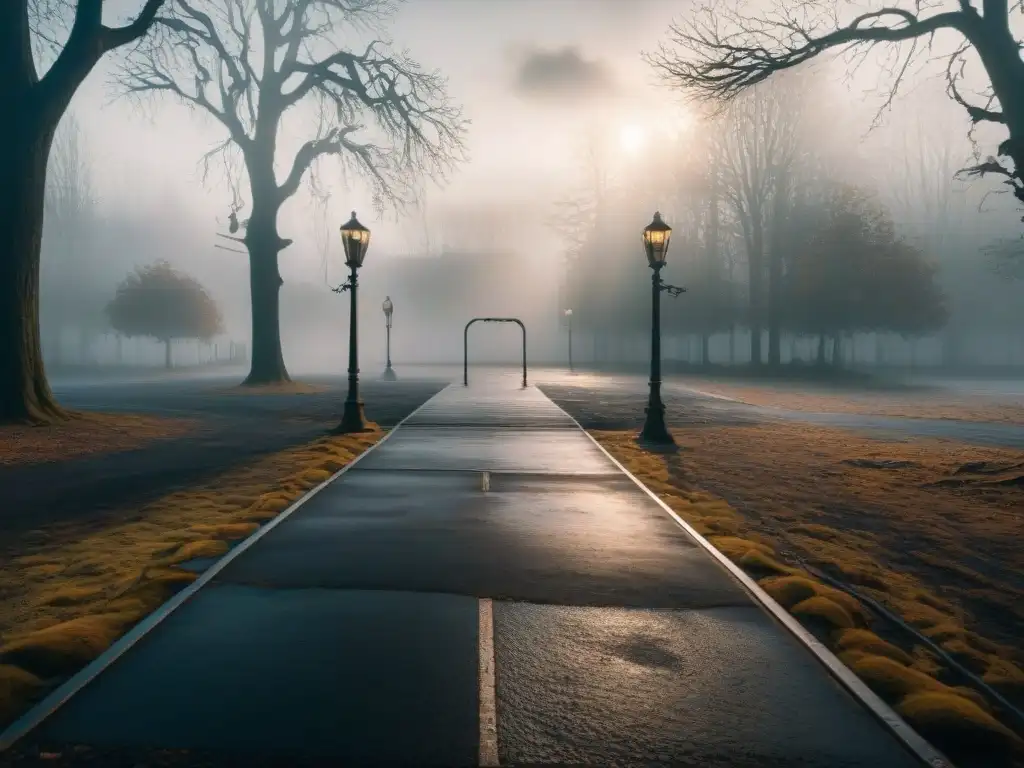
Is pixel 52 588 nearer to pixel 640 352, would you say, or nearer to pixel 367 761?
pixel 367 761

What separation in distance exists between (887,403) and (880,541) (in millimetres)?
20095

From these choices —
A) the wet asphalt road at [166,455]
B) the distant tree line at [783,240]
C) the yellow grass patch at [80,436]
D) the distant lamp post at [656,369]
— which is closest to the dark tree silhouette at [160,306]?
the distant tree line at [783,240]

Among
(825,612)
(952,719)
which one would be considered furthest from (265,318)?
(952,719)

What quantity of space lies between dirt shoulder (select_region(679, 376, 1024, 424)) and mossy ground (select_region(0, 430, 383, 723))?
1705 centimetres

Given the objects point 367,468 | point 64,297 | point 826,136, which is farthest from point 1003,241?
point 64,297

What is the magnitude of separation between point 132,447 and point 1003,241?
39.8 meters

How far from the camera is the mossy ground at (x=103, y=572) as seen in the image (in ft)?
12.6

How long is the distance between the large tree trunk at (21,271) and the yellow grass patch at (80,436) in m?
0.55

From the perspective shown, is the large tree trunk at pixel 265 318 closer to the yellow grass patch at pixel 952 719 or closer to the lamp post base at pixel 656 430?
the lamp post base at pixel 656 430

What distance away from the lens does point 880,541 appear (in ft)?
22.8

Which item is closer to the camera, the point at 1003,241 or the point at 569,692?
the point at 569,692

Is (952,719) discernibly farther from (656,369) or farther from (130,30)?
(130,30)

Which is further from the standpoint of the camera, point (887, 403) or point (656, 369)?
point (887, 403)

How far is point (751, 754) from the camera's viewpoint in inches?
118
